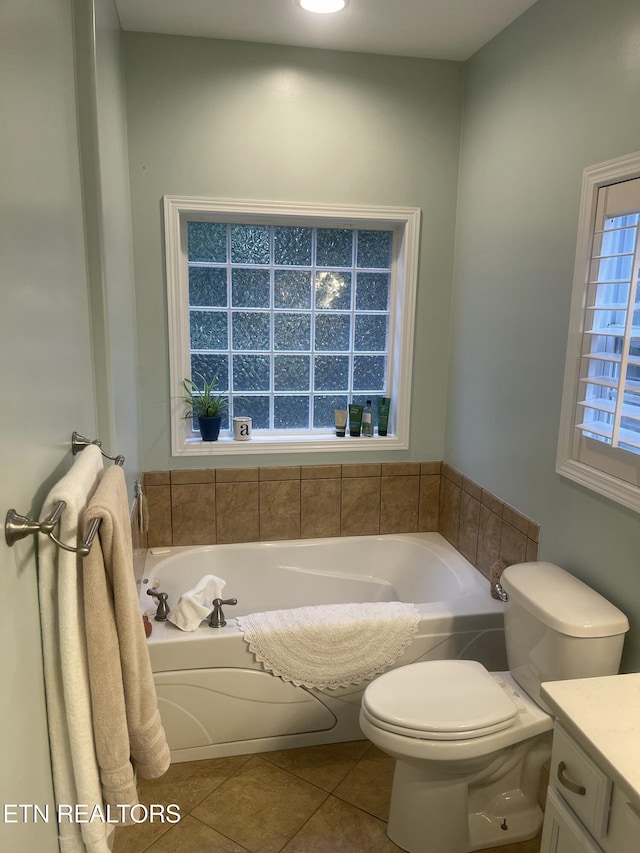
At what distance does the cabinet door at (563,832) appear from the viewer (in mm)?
1297

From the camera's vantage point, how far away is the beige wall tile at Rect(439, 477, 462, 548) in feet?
A: 9.65

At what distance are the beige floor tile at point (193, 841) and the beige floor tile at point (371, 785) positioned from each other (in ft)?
1.35

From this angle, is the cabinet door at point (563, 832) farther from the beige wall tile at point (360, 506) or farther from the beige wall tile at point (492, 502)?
the beige wall tile at point (360, 506)

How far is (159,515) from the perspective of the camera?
288 centimetres

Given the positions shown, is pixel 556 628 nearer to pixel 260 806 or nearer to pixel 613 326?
pixel 613 326

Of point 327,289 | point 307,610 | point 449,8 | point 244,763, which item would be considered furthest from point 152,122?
point 244,763

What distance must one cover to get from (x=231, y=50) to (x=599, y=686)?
2.71m

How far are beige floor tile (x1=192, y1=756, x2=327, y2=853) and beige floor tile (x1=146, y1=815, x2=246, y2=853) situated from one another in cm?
2

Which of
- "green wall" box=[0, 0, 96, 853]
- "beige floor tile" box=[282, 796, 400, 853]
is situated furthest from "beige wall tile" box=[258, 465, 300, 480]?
"green wall" box=[0, 0, 96, 853]

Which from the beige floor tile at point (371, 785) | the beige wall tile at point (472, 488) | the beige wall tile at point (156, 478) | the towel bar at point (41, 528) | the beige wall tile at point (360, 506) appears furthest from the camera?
the beige wall tile at point (360, 506)

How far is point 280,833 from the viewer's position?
1956mm

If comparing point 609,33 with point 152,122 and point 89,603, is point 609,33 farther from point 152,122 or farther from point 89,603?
point 89,603

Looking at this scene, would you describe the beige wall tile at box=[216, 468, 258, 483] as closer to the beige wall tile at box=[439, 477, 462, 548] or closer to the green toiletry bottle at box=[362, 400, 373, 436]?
the green toiletry bottle at box=[362, 400, 373, 436]

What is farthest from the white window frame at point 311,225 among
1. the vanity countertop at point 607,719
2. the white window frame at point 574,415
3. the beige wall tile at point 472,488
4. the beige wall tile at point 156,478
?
the vanity countertop at point 607,719
